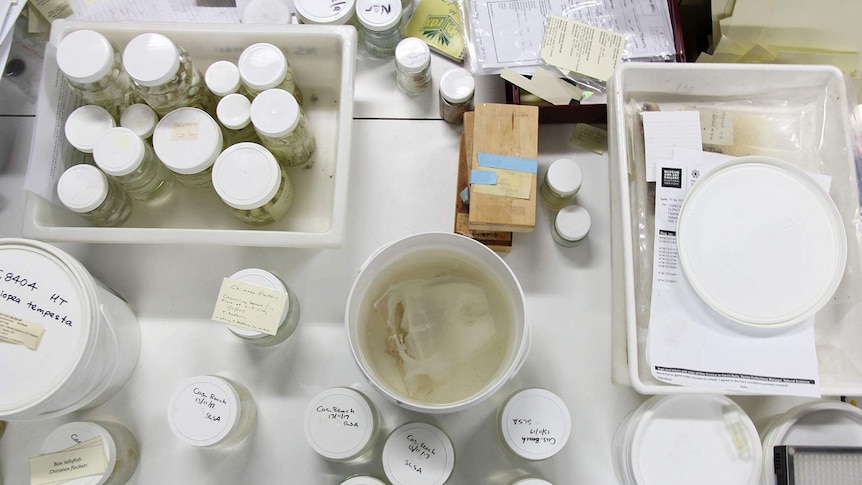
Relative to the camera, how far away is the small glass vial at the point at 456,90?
0.83 meters

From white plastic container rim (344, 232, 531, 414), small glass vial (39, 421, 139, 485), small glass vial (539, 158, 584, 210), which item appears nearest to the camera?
white plastic container rim (344, 232, 531, 414)

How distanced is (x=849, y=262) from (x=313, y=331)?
2.33ft

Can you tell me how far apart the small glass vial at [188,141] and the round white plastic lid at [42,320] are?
0.18 m

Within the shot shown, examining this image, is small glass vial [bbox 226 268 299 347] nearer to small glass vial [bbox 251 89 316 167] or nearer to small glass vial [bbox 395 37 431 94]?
small glass vial [bbox 251 89 316 167]

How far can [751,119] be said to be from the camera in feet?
2.46

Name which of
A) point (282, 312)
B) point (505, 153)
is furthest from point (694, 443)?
point (282, 312)

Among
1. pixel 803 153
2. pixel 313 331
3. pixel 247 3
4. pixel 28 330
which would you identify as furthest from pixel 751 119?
pixel 28 330

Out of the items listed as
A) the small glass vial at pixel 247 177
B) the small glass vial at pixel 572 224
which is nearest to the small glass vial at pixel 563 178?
the small glass vial at pixel 572 224

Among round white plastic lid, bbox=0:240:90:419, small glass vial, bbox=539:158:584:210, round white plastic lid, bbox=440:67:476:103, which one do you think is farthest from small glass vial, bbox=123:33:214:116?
small glass vial, bbox=539:158:584:210

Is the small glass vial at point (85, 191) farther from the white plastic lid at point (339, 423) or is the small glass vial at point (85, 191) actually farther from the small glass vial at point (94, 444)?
the white plastic lid at point (339, 423)

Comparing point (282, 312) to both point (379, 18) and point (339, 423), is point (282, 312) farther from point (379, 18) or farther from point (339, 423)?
point (379, 18)

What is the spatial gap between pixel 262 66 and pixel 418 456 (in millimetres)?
568

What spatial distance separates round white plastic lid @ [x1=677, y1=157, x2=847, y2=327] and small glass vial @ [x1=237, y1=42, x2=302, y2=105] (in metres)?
0.56

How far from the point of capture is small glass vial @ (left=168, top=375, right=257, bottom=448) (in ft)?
2.28
